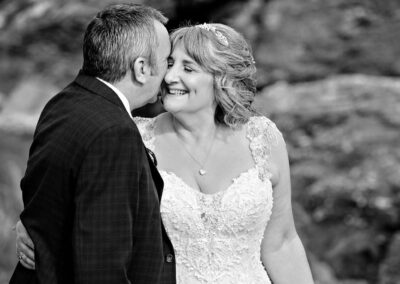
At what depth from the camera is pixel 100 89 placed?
2818 mm

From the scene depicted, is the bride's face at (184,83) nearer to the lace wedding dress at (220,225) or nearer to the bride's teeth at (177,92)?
the bride's teeth at (177,92)

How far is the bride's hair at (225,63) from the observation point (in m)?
3.68

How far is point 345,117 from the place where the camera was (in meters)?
7.91

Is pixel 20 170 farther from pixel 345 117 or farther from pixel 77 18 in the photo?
pixel 345 117

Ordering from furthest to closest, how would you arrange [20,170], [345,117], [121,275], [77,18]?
[77,18] → [345,117] → [20,170] → [121,275]

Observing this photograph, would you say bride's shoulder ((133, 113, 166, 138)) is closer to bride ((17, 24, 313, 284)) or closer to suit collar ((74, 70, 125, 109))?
bride ((17, 24, 313, 284))

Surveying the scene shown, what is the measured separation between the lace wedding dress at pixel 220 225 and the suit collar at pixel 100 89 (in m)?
0.96

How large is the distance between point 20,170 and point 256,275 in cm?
361

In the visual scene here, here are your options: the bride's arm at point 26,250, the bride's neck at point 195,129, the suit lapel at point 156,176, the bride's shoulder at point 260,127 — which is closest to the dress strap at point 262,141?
the bride's shoulder at point 260,127

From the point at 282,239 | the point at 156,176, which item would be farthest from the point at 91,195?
the point at 282,239

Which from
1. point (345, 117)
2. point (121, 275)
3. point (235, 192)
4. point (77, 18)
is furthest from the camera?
point (77, 18)

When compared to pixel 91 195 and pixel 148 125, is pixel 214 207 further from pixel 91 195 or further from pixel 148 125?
pixel 91 195

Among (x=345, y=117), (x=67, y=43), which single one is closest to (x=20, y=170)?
(x=67, y=43)

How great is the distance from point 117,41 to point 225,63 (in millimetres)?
1024
